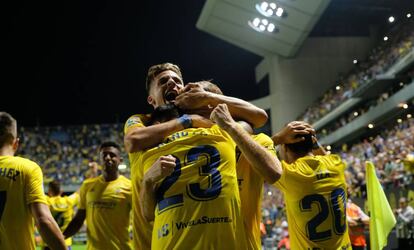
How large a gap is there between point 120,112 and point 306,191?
48.2m

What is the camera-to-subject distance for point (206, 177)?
8.34ft

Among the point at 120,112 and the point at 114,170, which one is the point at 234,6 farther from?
the point at 114,170

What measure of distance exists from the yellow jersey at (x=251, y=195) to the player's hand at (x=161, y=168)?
582 mm

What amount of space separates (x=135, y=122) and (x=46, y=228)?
41.8 inches

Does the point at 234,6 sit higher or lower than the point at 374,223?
higher

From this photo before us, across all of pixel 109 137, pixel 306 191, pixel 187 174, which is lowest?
pixel 187 174

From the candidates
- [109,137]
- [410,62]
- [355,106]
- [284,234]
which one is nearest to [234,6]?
[355,106]

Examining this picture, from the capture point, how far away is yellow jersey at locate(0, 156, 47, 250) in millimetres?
3539

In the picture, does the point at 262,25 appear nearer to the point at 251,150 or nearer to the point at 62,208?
the point at 62,208

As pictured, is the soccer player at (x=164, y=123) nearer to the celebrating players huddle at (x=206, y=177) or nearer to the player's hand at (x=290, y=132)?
the celebrating players huddle at (x=206, y=177)

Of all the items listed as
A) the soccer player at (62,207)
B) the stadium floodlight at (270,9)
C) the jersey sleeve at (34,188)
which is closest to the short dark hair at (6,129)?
the jersey sleeve at (34,188)

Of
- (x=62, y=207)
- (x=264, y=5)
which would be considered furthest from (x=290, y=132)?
(x=264, y=5)

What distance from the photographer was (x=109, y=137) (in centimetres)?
4722

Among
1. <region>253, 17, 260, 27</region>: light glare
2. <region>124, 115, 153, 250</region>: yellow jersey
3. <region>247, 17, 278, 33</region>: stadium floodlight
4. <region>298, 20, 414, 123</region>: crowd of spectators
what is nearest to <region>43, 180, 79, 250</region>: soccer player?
<region>124, 115, 153, 250</region>: yellow jersey
